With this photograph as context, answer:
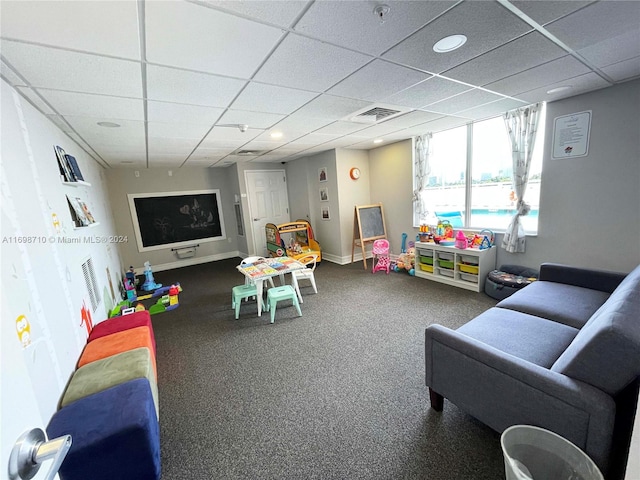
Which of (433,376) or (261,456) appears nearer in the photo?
(261,456)

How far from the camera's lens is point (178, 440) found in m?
1.71

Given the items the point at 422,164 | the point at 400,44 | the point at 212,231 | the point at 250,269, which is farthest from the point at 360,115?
the point at 212,231

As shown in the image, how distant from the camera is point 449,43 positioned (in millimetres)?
1647

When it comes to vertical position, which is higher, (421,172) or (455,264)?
(421,172)

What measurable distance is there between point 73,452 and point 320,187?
5132 mm

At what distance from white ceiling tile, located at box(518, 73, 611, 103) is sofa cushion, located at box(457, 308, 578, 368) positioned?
217cm

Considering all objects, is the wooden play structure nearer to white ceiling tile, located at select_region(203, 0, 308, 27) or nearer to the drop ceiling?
the drop ceiling

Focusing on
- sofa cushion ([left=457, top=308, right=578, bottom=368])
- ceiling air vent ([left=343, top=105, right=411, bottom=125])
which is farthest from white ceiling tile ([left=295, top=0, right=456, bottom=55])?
sofa cushion ([left=457, top=308, right=578, bottom=368])

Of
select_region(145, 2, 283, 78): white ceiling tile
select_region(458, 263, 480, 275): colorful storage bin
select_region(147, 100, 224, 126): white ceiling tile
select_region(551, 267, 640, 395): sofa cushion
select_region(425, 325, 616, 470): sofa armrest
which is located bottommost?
select_region(458, 263, 480, 275): colorful storage bin

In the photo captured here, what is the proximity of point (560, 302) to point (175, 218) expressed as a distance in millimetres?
6613

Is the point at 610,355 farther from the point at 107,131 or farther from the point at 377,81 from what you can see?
the point at 107,131

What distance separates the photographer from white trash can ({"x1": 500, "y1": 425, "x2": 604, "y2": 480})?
3.56 feet

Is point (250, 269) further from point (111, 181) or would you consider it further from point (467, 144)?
point (111, 181)

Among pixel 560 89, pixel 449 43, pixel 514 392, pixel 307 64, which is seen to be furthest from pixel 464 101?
pixel 514 392
